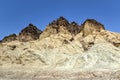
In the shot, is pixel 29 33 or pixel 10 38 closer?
pixel 29 33

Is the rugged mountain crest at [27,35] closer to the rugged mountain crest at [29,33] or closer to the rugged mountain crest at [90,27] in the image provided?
the rugged mountain crest at [29,33]

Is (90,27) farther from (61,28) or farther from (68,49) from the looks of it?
Answer: (68,49)

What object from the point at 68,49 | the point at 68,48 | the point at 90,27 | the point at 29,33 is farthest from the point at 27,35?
the point at 68,49

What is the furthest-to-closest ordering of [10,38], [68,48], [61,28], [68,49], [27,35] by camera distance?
[10,38], [27,35], [61,28], [68,48], [68,49]

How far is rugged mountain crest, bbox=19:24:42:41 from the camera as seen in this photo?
117m

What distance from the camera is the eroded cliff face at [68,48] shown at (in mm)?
86012

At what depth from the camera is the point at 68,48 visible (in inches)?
3794

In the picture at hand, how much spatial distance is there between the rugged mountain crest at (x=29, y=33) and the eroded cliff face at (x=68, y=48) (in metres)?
1.40

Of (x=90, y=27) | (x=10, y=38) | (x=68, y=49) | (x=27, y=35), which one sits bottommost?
(x=68, y=49)

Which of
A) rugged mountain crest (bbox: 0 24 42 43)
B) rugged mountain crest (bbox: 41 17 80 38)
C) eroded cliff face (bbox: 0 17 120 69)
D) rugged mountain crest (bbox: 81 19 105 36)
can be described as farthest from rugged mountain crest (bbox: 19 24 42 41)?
rugged mountain crest (bbox: 81 19 105 36)

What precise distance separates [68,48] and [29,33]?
2590 centimetres

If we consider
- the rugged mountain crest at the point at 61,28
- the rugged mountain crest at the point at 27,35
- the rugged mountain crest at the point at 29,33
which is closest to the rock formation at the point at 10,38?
the rugged mountain crest at the point at 27,35

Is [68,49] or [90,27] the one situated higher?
[90,27]

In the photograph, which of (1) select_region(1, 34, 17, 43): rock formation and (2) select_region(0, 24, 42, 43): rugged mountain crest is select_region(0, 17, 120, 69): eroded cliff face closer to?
(2) select_region(0, 24, 42, 43): rugged mountain crest
